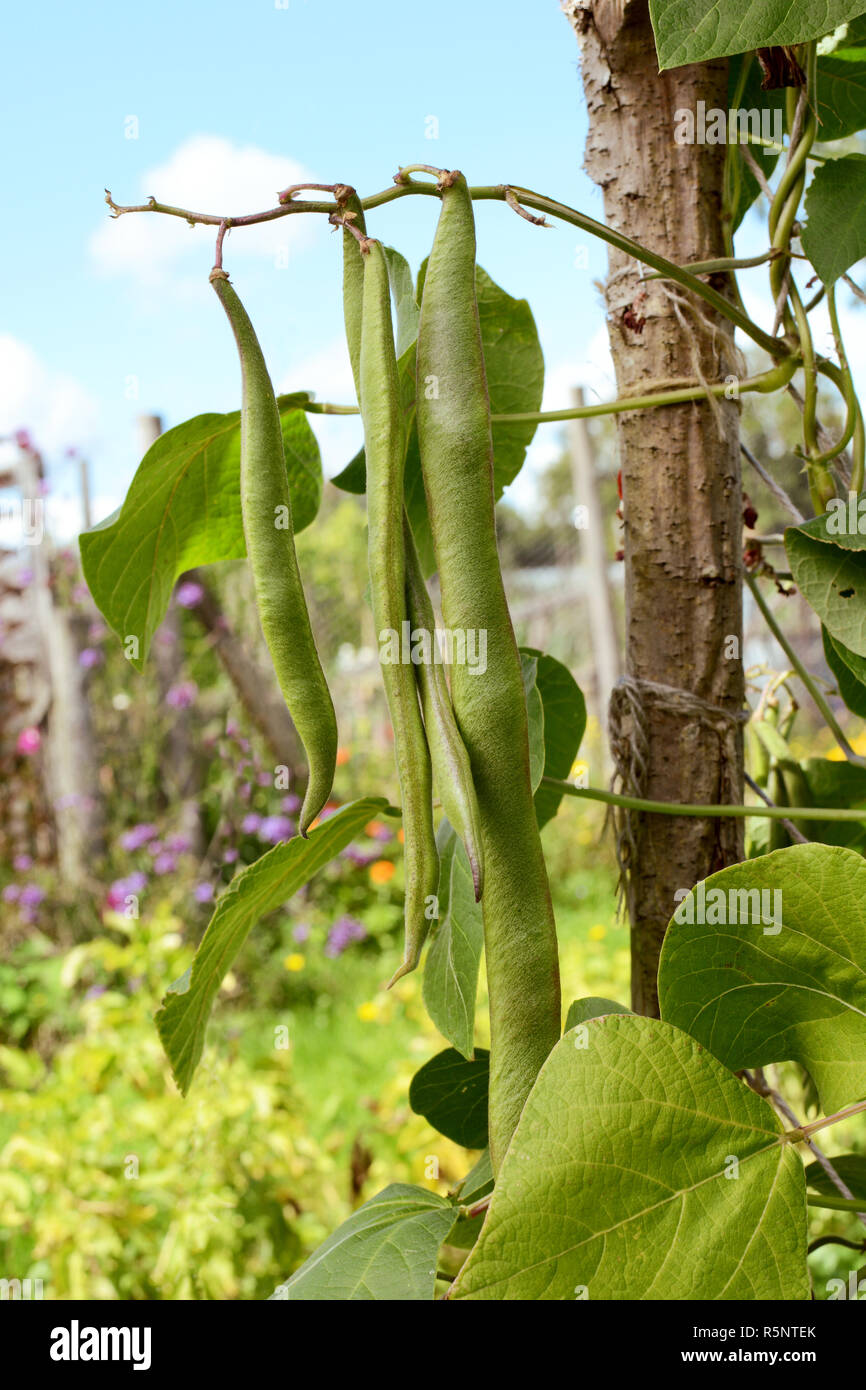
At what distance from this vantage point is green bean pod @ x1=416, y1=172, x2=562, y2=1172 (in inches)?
19.6

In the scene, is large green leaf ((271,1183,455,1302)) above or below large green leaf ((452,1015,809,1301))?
below

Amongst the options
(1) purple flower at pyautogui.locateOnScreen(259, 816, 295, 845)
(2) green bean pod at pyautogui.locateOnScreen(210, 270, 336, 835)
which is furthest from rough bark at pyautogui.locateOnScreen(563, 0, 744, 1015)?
(1) purple flower at pyautogui.locateOnScreen(259, 816, 295, 845)

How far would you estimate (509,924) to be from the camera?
1.64 feet

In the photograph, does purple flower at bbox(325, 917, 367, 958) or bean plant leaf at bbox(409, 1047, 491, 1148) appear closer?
bean plant leaf at bbox(409, 1047, 491, 1148)

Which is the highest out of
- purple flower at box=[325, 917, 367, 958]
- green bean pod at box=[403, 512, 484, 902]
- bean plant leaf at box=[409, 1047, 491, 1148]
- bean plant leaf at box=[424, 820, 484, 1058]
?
green bean pod at box=[403, 512, 484, 902]

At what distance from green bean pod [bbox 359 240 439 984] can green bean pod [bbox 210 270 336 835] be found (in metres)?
0.04

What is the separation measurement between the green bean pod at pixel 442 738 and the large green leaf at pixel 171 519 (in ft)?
0.81

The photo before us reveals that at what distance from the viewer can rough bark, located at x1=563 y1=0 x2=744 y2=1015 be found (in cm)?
72

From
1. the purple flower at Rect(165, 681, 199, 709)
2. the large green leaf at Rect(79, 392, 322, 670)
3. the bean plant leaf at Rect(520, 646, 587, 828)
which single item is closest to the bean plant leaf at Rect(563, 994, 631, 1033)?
the bean plant leaf at Rect(520, 646, 587, 828)

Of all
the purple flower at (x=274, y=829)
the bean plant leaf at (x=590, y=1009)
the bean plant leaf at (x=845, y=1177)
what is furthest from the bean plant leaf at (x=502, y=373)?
the purple flower at (x=274, y=829)

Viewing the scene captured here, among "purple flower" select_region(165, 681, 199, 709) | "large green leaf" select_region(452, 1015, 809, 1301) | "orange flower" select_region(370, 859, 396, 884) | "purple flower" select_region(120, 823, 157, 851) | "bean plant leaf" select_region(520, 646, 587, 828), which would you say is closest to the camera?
"large green leaf" select_region(452, 1015, 809, 1301)

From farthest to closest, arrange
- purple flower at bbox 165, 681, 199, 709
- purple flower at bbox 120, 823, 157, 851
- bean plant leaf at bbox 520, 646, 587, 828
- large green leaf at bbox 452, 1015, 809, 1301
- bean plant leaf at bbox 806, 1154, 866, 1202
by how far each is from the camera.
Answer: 1. purple flower at bbox 165, 681, 199, 709
2. purple flower at bbox 120, 823, 157, 851
3. bean plant leaf at bbox 520, 646, 587, 828
4. bean plant leaf at bbox 806, 1154, 866, 1202
5. large green leaf at bbox 452, 1015, 809, 1301

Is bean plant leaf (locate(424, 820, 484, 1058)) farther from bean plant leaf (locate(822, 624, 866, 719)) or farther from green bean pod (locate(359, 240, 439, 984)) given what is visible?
bean plant leaf (locate(822, 624, 866, 719))
